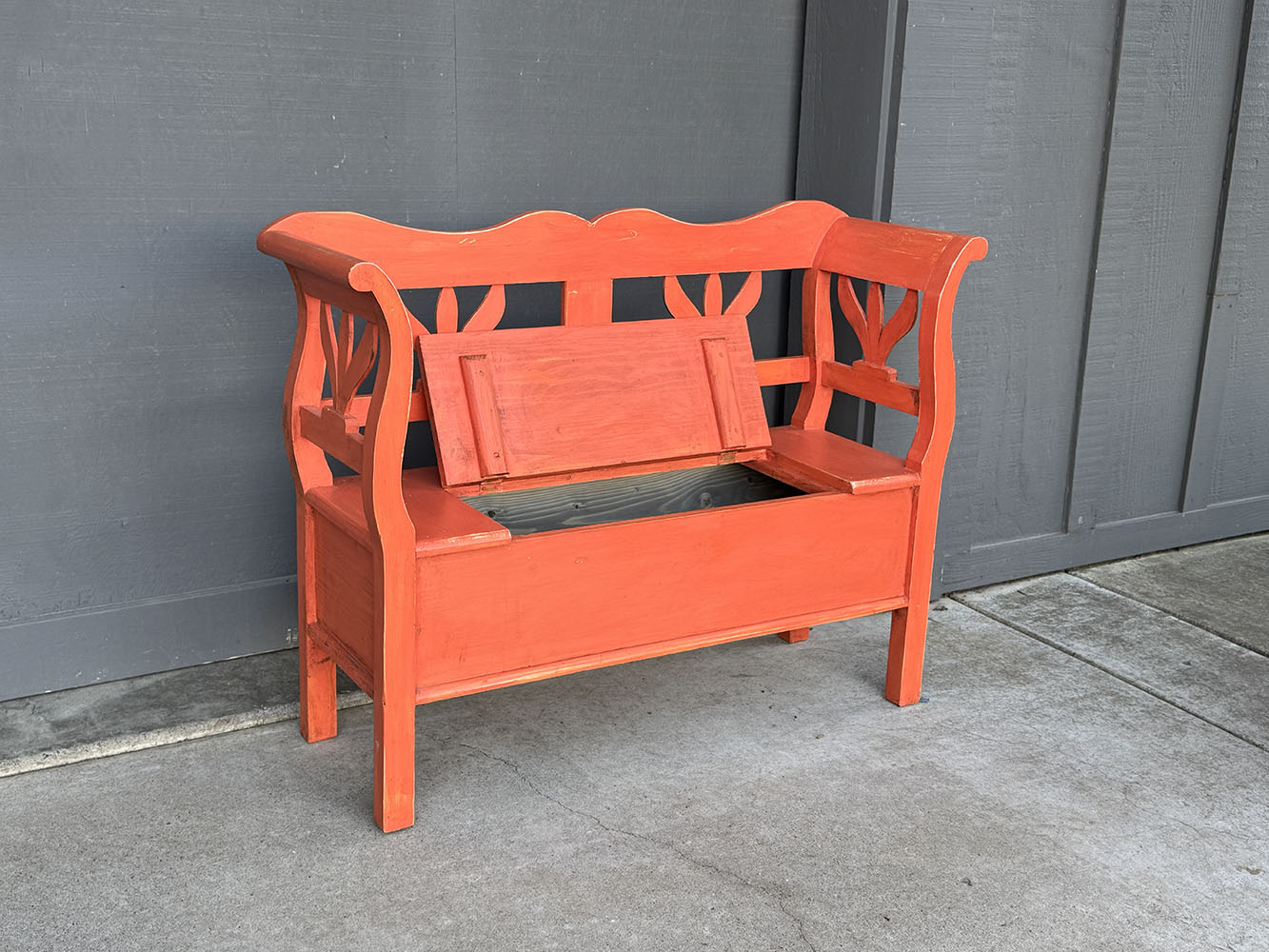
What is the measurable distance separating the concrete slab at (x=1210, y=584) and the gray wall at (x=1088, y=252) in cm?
8

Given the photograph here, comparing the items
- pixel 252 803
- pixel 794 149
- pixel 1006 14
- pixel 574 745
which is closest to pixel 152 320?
pixel 252 803

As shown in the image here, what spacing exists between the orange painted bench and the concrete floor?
0.18 meters

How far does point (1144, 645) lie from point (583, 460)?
1.66 meters

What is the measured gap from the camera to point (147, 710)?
2910 millimetres

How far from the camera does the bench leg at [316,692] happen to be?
277 cm

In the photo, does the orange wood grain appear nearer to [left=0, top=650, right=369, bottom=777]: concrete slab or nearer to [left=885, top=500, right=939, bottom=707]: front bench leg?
[left=885, top=500, right=939, bottom=707]: front bench leg

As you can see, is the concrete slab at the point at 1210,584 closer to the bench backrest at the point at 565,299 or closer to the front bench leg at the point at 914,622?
the front bench leg at the point at 914,622

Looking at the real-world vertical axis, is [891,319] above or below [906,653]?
above

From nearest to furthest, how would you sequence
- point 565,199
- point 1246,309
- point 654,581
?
point 654,581 < point 565,199 < point 1246,309

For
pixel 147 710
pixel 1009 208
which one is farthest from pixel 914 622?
pixel 147 710

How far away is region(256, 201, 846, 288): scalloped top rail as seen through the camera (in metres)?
2.62

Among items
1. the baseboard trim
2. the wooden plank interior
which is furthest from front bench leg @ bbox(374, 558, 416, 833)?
the baseboard trim

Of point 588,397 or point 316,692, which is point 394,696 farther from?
point 588,397

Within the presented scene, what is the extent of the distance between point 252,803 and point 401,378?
3.00 feet
